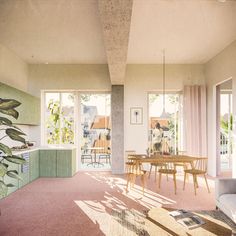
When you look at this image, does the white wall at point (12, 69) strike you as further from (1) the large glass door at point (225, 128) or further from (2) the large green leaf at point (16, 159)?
(1) the large glass door at point (225, 128)

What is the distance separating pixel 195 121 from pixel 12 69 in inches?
199

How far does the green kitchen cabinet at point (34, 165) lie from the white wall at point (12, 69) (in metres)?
1.85

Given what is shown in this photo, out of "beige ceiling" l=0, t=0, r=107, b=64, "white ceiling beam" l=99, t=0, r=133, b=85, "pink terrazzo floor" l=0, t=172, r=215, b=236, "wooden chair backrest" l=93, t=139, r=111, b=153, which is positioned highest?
"beige ceiling" l=0, t=0, r=107, b=64

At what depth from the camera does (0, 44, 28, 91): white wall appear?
520 centimetres

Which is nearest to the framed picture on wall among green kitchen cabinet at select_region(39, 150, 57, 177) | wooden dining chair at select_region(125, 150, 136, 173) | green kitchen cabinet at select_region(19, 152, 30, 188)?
wooden dining chair at select_region(125, 150, 136, 173)

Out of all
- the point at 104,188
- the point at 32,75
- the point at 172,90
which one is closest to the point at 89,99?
the point at 32,75

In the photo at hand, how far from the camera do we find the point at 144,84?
656 cm

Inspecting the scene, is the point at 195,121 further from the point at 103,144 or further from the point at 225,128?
the point at 103,144

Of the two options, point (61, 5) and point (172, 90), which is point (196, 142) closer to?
point (172, 90)

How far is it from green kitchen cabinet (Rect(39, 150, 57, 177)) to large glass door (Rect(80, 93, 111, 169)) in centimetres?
110

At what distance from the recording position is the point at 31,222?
121 inches

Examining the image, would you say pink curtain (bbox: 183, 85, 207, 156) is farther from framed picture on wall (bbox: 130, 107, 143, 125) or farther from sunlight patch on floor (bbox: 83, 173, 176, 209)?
sunlight patch on floor (bbox: 83, 173, 176, 209)

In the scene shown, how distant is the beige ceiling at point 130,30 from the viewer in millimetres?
3506

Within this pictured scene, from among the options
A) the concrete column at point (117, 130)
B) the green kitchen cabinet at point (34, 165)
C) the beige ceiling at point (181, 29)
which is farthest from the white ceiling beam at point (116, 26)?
the green kitchen cabinet at point (34, 165)
